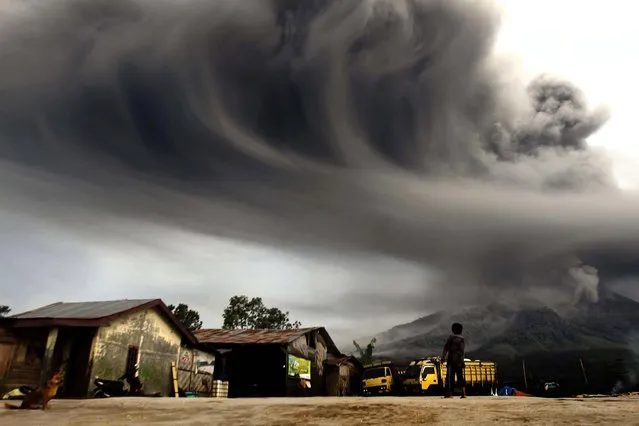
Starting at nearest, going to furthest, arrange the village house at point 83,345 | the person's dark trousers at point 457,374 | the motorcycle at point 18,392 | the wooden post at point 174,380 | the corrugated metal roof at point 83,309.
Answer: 1. the person's dark trousers at point 457,374
2. the motorcycle at point 18,392
3. the village house at point 83,345
4. the corrugated metal roof at point 83,309
5. the wooden post at point 174,380

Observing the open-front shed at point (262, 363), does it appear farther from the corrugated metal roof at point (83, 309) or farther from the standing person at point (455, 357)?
the standing person at point (455, 357)

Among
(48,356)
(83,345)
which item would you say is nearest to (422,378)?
(83,345)

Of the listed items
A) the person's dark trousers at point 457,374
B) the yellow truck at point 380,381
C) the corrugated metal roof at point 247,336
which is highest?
the corrugated metal roof at point 247,336

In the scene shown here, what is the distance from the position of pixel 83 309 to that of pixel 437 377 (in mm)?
21883

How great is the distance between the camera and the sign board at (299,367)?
1084 inches

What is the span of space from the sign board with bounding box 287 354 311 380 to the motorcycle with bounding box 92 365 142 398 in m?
10.9

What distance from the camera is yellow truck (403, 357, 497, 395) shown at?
2792 centimetres

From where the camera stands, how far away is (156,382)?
20.5m

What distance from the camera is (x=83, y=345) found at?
17.4 m

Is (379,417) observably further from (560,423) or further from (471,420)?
(560,423)

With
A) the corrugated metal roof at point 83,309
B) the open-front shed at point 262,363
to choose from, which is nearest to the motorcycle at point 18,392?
the corrugated metal roof at point 83,309

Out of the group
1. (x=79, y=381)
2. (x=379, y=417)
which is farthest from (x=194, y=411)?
(x=79, y=381)

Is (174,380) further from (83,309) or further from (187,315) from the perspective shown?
(187,315)

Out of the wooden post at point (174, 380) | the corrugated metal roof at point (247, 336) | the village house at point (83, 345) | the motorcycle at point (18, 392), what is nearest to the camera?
the motorcycle at point (18, 392)
